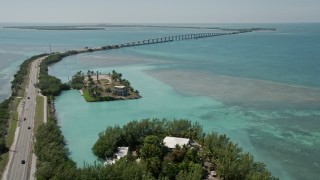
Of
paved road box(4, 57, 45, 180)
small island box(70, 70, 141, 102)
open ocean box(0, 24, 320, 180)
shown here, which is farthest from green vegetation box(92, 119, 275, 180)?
small island box(70, 70, 141, 102)

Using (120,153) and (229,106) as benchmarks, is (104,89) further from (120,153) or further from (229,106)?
(120,153)

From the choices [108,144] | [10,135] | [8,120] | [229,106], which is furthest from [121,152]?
[229,106]

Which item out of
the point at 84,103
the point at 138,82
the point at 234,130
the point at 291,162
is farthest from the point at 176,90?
the point at 291,162

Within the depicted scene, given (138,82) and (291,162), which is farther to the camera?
(138,82)

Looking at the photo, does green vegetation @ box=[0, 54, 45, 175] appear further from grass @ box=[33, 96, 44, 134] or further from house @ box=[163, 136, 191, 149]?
house @ box=[163, 136, 191, 149]

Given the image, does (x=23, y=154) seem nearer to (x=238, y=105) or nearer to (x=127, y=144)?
(x=127, y=144)

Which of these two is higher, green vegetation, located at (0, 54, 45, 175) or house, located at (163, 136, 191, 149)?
house, located at (163, 136, 191, 149)
